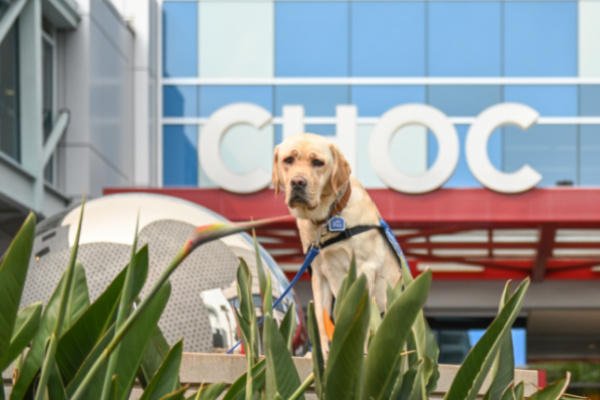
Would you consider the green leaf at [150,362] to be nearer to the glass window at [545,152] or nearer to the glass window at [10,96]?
the glass window at [10,96]

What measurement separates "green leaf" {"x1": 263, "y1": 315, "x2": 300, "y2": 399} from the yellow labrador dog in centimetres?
115

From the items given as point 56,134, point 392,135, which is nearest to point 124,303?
point 392,135

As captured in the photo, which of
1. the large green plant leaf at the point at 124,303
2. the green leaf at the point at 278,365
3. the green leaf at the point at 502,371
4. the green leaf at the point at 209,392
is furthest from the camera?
the green leaf at the point at 502,371

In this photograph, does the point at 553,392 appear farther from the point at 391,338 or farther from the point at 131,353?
the point at 131,353

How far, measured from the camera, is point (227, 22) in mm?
21016

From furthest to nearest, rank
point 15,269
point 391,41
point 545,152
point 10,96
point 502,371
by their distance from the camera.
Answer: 1. point 391,41
2. point 545,152
3. point 10,96
4. point 502,371
5. point 15,269

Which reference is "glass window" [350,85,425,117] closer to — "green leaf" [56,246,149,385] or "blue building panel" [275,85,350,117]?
"blue building panel" [275,85,350,117]

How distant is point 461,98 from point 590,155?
104 inches

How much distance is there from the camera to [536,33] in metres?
→ 20.7

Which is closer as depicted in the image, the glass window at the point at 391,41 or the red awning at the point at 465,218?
the red awning at the point at 465,218

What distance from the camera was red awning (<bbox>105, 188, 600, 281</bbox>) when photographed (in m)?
15.7

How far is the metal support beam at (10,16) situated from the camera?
14.0 metres

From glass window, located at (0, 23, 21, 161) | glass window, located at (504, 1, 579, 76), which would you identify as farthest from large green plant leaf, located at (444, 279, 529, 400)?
glass window, located at (504, 1, 579, 76)

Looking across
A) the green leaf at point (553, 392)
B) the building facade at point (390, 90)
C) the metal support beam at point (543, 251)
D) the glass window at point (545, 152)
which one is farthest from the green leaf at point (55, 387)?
the glass window at point (545, 152)
